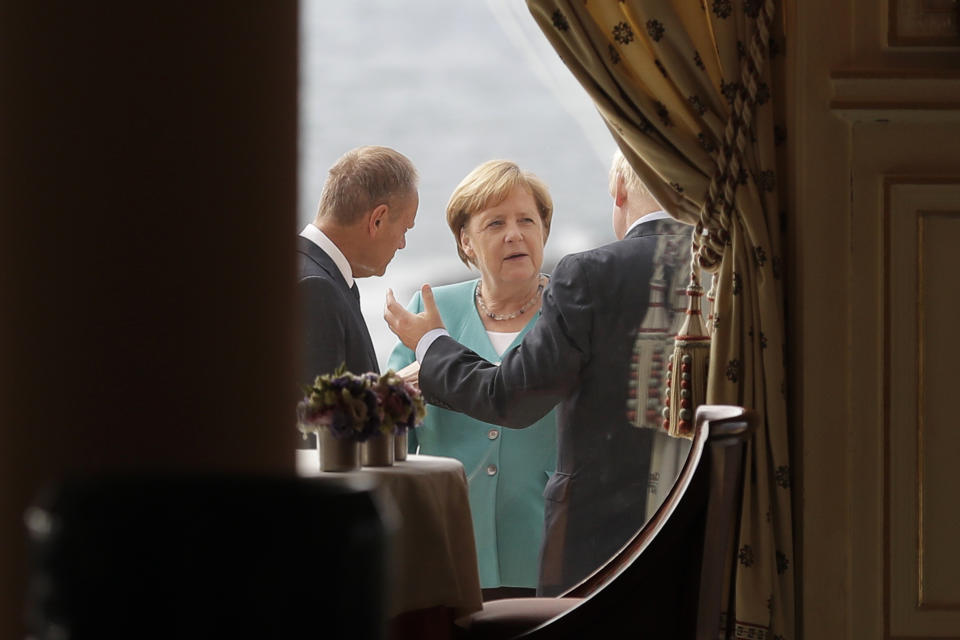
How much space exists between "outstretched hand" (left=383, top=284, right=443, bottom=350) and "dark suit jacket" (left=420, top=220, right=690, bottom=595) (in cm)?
9

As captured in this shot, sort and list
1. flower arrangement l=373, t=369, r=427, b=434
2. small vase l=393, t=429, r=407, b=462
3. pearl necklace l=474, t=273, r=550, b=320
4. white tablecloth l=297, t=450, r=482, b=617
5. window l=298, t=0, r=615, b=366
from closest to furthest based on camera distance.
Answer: white tablecloth l=297, t=450, r=482, b=617
flower arrangement l=373, t=369, r=427, b=434
small vase l=393, t=429, r=407, b=462
window l=298, t=0, r=615, b=366
pearl necklace l=474, t=273, r=550, b=320

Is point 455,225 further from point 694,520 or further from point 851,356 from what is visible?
point 694,520

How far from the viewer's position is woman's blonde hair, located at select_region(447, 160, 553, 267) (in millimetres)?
2946

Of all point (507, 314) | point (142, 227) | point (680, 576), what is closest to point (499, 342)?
point (507, 314)

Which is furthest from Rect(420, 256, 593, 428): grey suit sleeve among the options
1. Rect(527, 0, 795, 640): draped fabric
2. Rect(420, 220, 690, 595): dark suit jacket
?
Rect(527, 0, 795, 640): draped fabric

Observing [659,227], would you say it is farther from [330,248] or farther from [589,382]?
[330,248]

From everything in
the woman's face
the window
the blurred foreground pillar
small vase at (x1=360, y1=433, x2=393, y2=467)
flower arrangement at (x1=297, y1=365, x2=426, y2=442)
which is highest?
the window

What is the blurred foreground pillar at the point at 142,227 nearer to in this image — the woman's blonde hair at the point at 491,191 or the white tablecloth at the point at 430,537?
the white tablecloth at the point at 430,537

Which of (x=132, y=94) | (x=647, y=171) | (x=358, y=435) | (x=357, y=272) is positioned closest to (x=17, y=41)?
(x=132, y=94)

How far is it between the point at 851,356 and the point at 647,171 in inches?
26.9

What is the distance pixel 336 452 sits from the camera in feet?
6.86

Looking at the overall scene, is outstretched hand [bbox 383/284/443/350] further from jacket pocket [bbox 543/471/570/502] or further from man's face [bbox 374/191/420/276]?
jacket pocket [bbox 543/471/570/502]

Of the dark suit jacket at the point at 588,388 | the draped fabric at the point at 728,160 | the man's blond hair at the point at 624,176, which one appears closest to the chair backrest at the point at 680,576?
the draped fabric at the point at 728,160

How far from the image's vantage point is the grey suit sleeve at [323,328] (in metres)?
2.80
